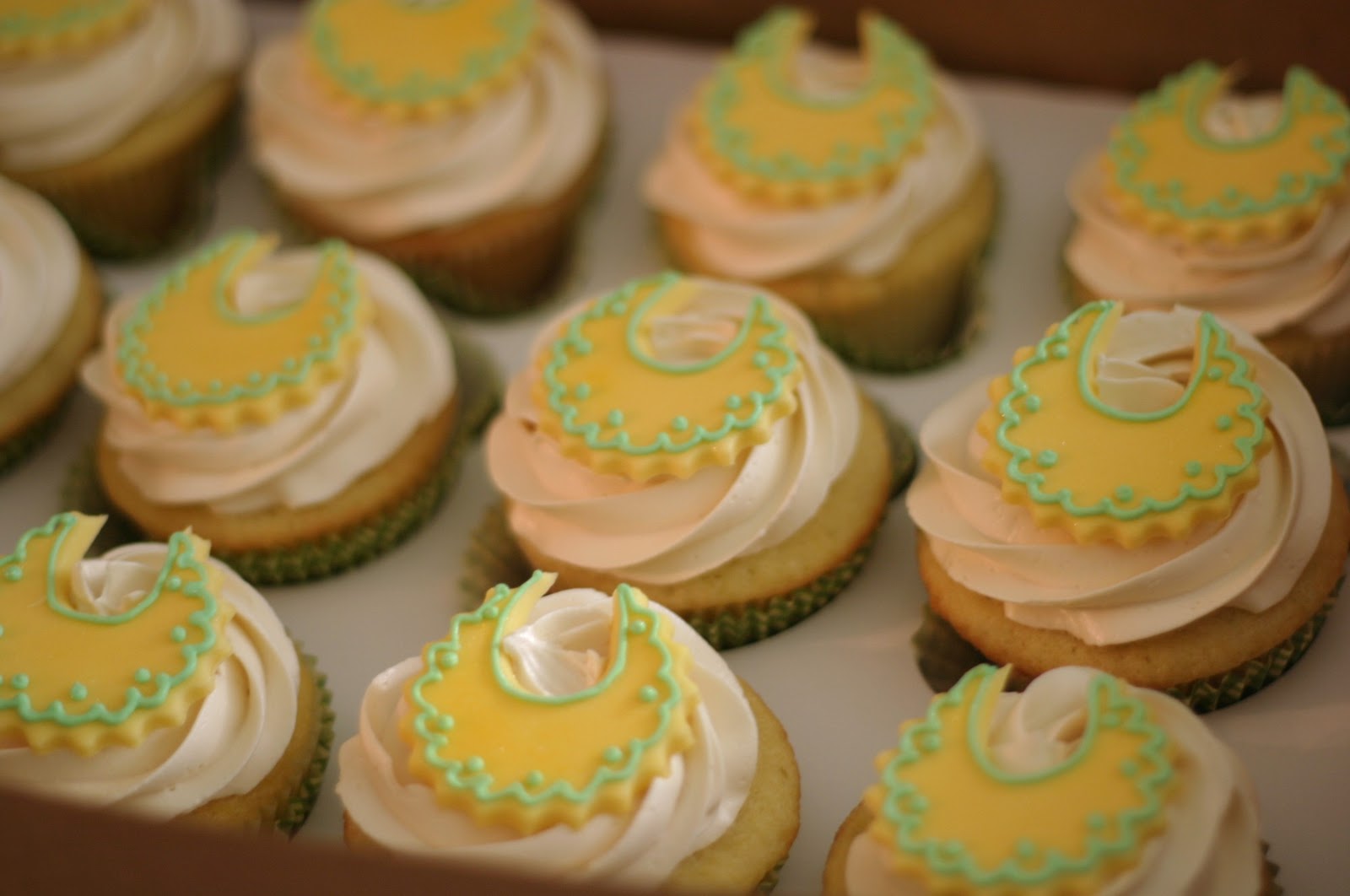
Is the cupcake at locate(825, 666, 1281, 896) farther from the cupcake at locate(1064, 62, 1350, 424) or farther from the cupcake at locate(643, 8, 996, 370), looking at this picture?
the cupcake at locate(643, 8, 996, 370)

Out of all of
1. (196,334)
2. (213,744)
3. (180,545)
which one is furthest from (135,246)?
(213,744)

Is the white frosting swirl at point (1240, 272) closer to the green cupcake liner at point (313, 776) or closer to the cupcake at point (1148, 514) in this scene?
the cupcake at point (1148, 514)

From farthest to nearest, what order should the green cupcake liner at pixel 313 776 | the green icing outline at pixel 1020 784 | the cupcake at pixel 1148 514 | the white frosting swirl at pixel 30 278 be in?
the white frosting swirl at pixel 30 278, the green cupcake liner at pixel 313 776, the cupcake at pixel 1148 514, the green icing outline at pixel 1020 784

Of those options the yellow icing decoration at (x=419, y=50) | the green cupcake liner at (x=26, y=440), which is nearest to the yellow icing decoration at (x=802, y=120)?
the yellow icing decoration at (x=419, y=50)

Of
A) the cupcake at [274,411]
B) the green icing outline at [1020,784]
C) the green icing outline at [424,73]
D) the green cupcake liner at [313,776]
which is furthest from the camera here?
the green icing outline at [424,73]

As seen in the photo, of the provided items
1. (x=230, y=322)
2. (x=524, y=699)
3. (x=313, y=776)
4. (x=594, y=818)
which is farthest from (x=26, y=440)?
Answer: (x=594, y=818)

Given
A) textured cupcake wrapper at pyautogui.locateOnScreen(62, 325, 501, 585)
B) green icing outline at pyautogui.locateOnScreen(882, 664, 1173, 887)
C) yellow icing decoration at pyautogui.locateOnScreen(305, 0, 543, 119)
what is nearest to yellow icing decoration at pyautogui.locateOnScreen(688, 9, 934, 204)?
yellow icing decoration at pyautogui.locateOnScreen(305, 0, 543, 119)
